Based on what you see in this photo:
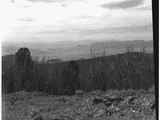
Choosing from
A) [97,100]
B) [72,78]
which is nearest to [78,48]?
[72,78]

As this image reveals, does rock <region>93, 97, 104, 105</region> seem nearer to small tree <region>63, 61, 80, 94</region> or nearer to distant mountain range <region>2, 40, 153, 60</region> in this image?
small tree <region>63, 61, 80, 94</region>

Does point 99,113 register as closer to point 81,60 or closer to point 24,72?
point 81,60

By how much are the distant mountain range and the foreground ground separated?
23 cm

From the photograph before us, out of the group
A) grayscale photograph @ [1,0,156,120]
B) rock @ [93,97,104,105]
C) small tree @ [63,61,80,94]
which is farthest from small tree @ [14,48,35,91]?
rock @ [93,97,104,105]

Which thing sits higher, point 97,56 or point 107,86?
point 97,56

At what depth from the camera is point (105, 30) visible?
7.05ft

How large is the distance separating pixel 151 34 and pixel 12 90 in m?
0.89

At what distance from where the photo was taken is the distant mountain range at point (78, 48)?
83.5 inches

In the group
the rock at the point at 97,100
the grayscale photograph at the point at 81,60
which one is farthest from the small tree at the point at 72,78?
the rock at the point at 97,100

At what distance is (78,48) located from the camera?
2.13 m

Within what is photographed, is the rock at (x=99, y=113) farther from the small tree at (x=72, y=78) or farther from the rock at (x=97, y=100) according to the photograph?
the small tree at (x=72, y=78)

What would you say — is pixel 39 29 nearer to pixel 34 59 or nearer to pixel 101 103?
Result: pixel 34 59

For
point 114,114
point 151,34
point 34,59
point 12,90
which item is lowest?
point 114,114

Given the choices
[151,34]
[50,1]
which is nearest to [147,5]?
[151,34]
